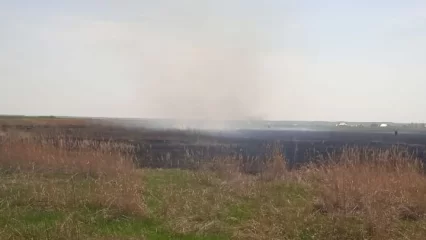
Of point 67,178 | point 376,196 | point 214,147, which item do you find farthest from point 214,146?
point 376,196

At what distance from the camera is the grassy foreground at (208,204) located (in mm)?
9719

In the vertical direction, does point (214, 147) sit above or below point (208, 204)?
above

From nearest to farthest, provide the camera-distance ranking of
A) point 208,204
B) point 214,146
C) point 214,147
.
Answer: point 208,204, point 214,147, point 214,146

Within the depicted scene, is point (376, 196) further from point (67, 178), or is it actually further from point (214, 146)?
point (214, 146)

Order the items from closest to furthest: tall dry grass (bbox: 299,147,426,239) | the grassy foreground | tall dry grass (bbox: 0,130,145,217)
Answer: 1. the grassy foreground
2. tall dry grass (bbox: 299,147,426,239)
3. tall dry grass (bbox: 0,130,145,217)

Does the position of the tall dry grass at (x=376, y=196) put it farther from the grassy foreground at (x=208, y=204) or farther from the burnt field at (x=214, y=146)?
the burnt field at (x=214, y=146)

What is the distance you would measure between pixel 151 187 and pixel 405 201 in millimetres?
7062

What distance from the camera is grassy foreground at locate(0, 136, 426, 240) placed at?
9.72 m

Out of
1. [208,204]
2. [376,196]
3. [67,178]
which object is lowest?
[208,204]

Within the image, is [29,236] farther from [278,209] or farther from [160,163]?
[160,163]

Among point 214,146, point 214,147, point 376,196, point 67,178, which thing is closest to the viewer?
point 376,196

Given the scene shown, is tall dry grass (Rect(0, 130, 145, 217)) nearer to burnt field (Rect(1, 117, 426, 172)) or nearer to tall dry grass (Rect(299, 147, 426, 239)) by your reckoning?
tall dry grass (Rect(299, 147, 426, 239))

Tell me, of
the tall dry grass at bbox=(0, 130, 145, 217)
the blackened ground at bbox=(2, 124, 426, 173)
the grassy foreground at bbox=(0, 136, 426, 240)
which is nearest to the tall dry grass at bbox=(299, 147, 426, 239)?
the grassy foreground at bbox=(0, 136, 426, 240)

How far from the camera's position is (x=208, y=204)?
471 inches
